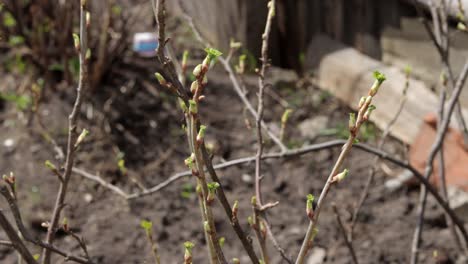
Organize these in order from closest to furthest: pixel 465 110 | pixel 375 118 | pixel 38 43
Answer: pixel 465 110 < pixel 375 118 < pixel 38 43

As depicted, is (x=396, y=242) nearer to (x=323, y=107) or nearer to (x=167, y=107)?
(x=323, y=107)

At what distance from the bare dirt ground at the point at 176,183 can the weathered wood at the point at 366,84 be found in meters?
0.08

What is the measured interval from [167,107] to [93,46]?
0.52 metres

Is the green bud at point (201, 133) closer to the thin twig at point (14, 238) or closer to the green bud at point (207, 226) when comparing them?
the green bud at point (207, 226)

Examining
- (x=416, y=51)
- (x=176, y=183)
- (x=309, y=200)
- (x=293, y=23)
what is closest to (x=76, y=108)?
(x=309, y=200)

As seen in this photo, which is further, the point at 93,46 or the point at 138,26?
the point at 138,26

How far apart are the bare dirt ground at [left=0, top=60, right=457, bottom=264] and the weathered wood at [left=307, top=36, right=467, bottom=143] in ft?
0.26

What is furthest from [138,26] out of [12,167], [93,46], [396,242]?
[396,242]

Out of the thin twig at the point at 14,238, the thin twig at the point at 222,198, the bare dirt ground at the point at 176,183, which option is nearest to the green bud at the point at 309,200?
the thin twig at the point at 222,198

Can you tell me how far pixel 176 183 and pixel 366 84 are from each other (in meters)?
1.03

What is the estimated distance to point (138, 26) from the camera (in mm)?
4359

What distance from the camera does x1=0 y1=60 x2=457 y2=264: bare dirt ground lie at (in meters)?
2.66

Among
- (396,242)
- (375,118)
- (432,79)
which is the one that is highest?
(432,79)

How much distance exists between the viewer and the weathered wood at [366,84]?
307 centimetres
